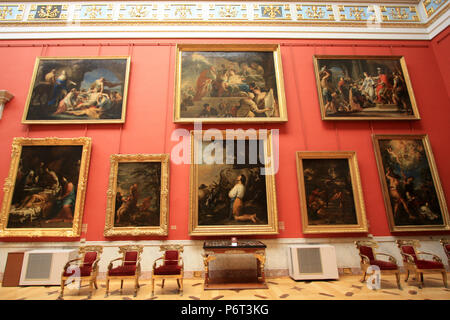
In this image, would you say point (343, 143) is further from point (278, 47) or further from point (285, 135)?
point (278, 47)

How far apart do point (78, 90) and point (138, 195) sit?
4.27m

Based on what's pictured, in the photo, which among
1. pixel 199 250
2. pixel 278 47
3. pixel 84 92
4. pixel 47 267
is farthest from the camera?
pixel 278 47

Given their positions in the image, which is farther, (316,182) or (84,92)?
(84,92)

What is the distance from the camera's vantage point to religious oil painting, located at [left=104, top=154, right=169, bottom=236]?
7.17m

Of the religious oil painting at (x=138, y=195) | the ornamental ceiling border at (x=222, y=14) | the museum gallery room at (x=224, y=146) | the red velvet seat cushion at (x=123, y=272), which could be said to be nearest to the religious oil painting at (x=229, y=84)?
the museum gallery room at (x=224, y=146)

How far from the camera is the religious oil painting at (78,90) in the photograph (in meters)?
7.97

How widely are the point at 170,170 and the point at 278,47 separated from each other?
586cm

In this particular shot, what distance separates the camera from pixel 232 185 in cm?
753

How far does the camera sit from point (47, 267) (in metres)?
6.38

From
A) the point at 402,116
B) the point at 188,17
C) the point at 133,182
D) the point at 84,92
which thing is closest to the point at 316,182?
the point at 402,116

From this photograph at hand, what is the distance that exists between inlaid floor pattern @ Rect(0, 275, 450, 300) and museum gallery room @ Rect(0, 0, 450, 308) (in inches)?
3.6

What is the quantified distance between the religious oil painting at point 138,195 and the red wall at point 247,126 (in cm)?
29

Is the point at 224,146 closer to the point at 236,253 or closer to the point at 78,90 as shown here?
the point at 236,253

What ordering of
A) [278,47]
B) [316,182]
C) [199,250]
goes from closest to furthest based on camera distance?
[199,250] → [316,182] → [278,47]
